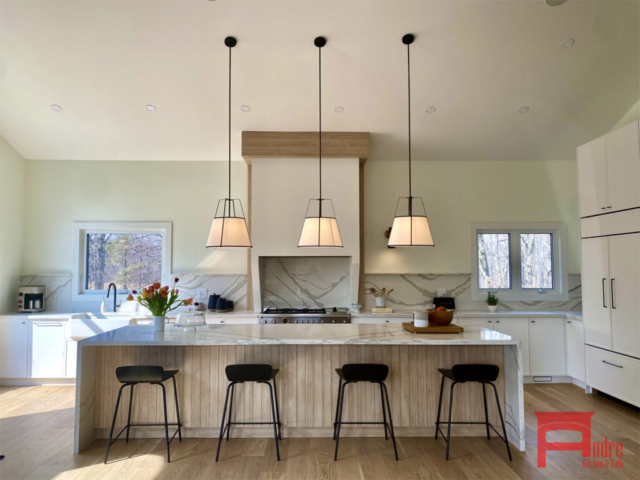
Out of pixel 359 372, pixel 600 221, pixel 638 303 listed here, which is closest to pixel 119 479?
pixel 359 372

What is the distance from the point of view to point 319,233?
10.5 ft

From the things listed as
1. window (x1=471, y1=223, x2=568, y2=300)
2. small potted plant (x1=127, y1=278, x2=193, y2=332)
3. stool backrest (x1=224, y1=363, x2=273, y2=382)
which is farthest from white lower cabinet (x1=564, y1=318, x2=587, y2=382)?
small potted plant (x1=127, y1=278, x2=193, y2=332)

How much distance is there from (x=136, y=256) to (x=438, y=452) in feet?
14.3

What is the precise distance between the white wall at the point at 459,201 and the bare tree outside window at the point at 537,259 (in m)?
0.24

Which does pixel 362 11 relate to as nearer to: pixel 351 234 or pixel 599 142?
pixel 351 234

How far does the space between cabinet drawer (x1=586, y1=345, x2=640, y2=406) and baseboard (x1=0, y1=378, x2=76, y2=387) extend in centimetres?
571

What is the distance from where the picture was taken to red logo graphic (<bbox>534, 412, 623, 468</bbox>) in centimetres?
313

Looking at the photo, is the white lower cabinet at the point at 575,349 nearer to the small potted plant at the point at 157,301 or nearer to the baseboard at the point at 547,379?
the baseboard at the point at 547,379

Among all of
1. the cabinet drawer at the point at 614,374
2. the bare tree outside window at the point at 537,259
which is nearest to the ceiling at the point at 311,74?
the bare tree outside window at the point at 537,259

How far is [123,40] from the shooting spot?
156 inches

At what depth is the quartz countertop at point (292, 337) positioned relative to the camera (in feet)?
10.5

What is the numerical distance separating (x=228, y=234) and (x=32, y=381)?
12.2ft

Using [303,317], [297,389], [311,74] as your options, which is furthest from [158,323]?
[311,74]

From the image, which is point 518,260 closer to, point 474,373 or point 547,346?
point 547,346
